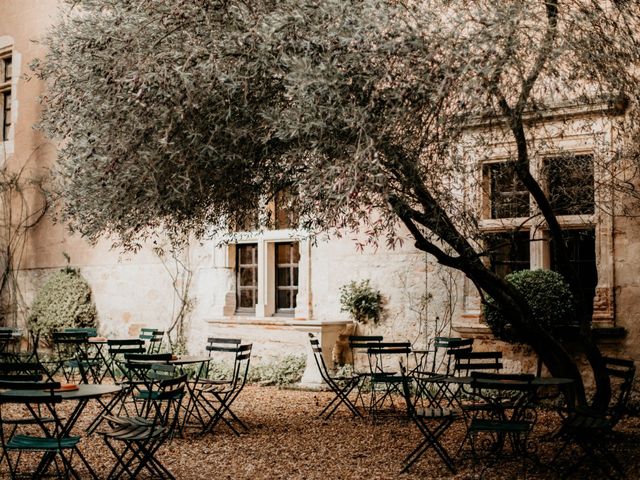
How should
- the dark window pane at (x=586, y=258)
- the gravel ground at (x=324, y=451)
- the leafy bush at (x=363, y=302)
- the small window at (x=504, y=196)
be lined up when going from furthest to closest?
the leafy bush at (x=363, y=302), the dark window pane at (x=586, y=258), the small window at (x=504, y=196), the gravel ground at (x=324, y=451)

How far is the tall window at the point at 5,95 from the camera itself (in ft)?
48.2

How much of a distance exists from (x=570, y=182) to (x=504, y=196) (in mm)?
660

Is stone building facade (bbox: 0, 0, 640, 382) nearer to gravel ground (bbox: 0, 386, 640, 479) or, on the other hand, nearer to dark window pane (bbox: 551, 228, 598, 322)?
dark window pane (bbox: 551, 228, 598, 322)

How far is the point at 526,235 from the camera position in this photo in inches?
346

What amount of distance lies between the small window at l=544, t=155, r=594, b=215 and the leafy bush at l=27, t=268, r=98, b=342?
7.76 m

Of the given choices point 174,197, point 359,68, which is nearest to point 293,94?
point 359,68

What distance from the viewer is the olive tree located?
4.91 meters

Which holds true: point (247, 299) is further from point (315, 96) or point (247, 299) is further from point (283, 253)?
point (315, 96)

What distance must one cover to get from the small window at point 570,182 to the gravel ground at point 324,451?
6.66ft

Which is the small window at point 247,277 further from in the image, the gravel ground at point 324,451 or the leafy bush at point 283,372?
the gravel ground at point 324,451

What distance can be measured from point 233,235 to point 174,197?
7.35 feet

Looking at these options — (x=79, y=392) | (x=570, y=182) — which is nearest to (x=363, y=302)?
(x=570, y=182)

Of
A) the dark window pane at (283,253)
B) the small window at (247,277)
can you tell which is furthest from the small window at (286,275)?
the small window at (247,277)

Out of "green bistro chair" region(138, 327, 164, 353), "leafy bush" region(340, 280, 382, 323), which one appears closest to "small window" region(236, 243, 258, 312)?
"green bistro chair" region(138, 327, 164, 353)
